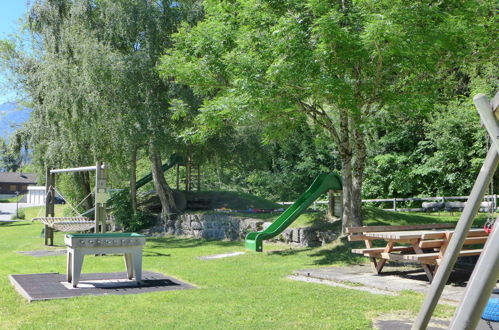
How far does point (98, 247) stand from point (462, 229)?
6617 millimetres

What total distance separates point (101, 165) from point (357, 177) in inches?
237

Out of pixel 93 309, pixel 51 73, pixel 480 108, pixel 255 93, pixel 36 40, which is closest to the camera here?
pixel 480 108

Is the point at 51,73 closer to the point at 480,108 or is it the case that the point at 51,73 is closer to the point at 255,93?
the point at 255,93

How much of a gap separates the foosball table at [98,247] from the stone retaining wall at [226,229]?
20.6 ft

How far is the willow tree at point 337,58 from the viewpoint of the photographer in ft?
33.0

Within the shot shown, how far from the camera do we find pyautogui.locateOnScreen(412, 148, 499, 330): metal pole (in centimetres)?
261

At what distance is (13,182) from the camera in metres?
86.6

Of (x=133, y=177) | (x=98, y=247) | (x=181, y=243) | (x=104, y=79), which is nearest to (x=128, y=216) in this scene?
(x=133, y=177)

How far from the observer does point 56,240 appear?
712 inches

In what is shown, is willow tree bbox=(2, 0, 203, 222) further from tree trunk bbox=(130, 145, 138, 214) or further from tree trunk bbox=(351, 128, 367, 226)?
tree trunk bbox=(351, 128, 367, 226)

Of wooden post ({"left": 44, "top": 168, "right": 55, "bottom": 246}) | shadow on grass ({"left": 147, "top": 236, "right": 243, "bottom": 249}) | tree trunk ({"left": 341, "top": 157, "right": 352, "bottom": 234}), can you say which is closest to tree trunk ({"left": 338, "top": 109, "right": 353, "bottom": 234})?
tree trunk ({"left": 341, "top": 157, "right": 352, "bottom": 234})

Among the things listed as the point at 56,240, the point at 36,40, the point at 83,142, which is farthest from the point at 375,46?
the point at 36,40

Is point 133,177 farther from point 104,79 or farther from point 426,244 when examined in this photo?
point 426,244

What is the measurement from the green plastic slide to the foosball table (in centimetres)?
513
